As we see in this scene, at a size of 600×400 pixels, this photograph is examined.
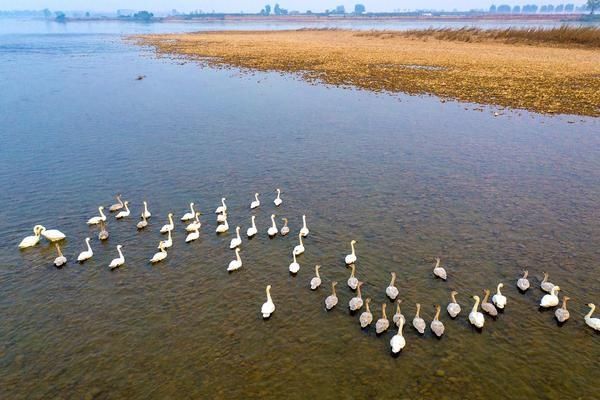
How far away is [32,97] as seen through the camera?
52.3 meters

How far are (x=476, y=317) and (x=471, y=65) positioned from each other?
59.8m

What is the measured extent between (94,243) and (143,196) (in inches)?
223

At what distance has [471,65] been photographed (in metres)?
66.3

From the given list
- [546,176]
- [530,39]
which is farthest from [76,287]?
[530,39]

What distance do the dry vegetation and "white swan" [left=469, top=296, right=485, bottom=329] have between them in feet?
112

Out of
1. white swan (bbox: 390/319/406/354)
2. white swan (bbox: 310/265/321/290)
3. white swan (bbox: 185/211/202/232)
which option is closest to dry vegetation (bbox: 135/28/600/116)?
white swan (bbox: 310/265/321/290)

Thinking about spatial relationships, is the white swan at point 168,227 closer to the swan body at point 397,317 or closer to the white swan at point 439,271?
the swan body at point 397,317

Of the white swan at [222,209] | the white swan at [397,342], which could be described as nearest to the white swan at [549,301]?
the white swan at [397,342]

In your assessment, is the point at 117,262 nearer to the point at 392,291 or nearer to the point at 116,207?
the point at 116,207

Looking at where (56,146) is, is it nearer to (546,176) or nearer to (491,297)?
(491,297)

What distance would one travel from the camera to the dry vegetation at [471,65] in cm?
4819

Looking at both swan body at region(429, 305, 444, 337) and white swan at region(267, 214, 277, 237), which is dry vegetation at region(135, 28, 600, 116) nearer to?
white swan at region(267, 214, 277, 237)

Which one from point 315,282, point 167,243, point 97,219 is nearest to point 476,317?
point 315,282

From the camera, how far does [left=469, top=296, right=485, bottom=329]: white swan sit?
51.2ft
